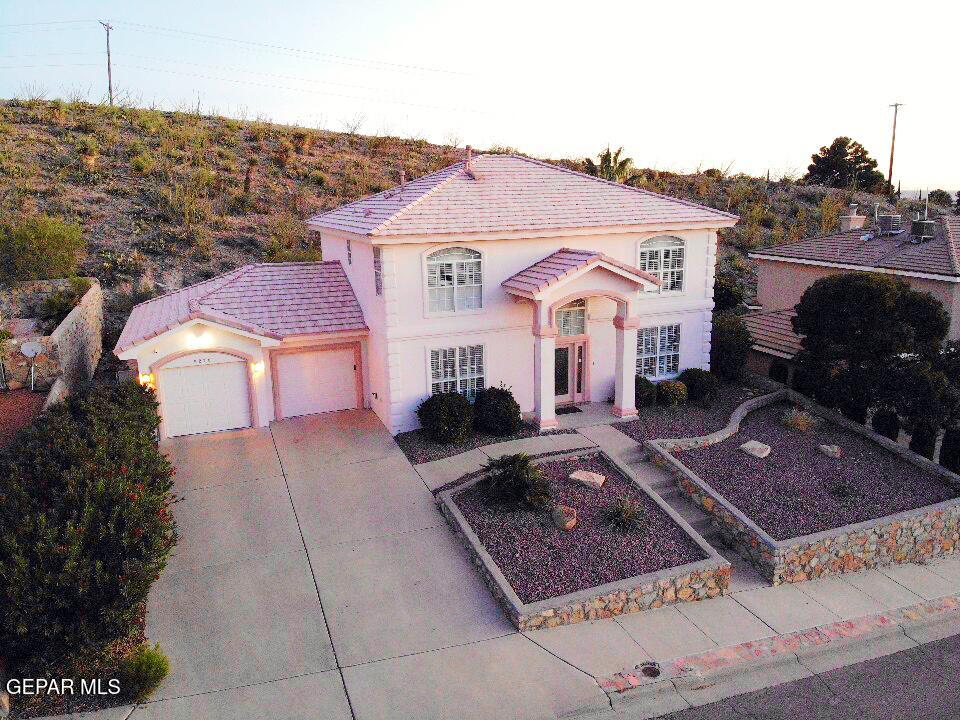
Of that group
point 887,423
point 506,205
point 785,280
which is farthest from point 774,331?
point 506,205

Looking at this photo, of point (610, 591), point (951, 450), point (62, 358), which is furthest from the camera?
point (62, 358)

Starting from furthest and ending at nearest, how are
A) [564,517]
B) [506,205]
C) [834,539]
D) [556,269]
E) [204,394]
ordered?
1. [506,205]
2. [204,394]
3. [556,269]
4. [834,539]
5. [564,517]

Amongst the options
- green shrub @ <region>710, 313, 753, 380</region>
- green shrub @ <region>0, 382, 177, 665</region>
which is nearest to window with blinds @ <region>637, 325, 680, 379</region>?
green shrub @ <region>710, 313, 753, 380</region>

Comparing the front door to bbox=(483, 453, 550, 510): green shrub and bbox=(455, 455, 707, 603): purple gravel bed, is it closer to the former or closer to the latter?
bbox=(455, 455, 707, 603): purple gravel bed

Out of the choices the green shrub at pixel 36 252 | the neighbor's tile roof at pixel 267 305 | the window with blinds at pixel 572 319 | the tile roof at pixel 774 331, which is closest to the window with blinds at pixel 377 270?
the neighbor's tile roof at pixel 267 305

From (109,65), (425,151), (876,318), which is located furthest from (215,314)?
(109,65)

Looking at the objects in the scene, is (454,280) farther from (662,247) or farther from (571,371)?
(662,247)

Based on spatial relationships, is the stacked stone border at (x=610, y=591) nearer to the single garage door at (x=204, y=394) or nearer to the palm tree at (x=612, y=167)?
the single garage door at (x=204, y=394)
